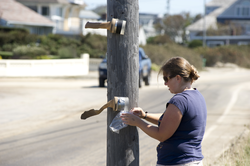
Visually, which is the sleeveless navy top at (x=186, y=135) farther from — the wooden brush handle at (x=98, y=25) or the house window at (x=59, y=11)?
the house window at (x=59, y=11)

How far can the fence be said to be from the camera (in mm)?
22686

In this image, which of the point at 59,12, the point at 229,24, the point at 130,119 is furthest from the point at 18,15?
the point at 229,24

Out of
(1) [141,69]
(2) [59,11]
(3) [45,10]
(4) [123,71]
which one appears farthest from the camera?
(2) [59,11]

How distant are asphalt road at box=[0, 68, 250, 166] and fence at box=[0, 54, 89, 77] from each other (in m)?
8.45

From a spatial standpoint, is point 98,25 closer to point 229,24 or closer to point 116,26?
point 116,26

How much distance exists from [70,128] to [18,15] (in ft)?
109

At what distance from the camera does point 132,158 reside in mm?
3082

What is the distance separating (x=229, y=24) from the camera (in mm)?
63750

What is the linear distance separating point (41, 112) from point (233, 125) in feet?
18.8

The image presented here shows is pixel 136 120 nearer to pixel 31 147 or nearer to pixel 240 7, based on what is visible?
pixel 31 147

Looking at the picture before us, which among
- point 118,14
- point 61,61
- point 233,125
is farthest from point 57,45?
point 118,14

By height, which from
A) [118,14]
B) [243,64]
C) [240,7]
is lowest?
[243,64]

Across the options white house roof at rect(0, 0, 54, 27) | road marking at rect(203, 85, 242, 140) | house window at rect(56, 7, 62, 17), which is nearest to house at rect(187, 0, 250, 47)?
house window at rect(56, 7, 62, 17)

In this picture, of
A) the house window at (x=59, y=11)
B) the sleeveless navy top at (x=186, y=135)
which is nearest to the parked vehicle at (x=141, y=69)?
the sleeveless navy top at (x=186, y=135)
